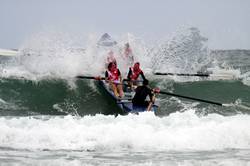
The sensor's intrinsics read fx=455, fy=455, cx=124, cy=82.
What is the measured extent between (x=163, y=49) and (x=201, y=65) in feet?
7.97

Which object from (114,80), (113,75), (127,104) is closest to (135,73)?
(113,75)

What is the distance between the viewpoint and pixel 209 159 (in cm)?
774

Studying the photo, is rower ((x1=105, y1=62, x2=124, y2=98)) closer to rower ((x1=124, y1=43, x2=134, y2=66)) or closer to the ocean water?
the ocean water

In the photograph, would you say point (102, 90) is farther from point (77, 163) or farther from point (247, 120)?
point (77, 163)

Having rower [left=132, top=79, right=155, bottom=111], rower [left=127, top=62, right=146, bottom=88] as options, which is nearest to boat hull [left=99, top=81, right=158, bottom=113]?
rower [left=132, top=79, right=155, bottom=111]

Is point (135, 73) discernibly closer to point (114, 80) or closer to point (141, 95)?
point (114, 80)

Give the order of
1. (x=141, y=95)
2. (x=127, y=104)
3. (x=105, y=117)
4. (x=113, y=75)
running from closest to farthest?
(x=105, y=117) → (x=141, y=95) → (x=127, y=104) → (x=113, y=75)

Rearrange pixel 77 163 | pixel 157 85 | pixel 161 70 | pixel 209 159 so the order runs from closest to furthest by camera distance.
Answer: pixel 77 163, pixel 209 159, pixel 157 85, pixel 161 70

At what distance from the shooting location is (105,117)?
10.5 meters

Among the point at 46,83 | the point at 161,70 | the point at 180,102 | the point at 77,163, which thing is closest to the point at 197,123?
the point at 77,163

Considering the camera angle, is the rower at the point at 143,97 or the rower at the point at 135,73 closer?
the rower at the point at 143,97

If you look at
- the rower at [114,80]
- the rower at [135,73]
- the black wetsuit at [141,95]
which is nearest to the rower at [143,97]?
the black wetsuit at [141,95]

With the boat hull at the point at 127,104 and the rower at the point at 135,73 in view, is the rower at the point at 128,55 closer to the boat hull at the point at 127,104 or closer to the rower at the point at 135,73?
the rower at the point at 135,73

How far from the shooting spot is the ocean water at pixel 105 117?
801 centimetres
